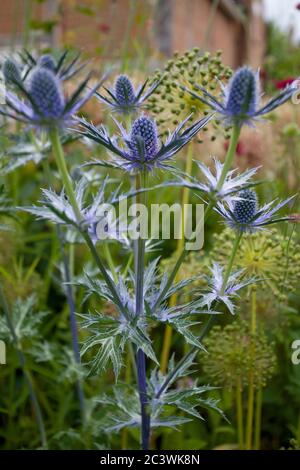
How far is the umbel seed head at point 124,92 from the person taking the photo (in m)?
1.04

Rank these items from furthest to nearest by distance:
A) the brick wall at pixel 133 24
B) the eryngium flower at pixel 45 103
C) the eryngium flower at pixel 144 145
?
1. the brick wall at pixel 133 24
2. the eryngium flower at pixel 144 145
3. the eryngium flower at pixel 45 103

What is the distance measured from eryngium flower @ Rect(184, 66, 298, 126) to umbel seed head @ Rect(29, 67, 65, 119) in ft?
0.70

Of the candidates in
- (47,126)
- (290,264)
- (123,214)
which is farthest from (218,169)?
(290,264)

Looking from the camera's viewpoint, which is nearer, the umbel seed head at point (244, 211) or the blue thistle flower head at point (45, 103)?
the blue thistle flower head at point (45, 103)

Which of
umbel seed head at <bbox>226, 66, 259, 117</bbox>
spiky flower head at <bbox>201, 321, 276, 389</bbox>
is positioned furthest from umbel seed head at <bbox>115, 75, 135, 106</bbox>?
spiky flower head at <bbox>201, 321, 276, 389</bbox>

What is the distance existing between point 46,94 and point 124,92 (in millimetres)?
295

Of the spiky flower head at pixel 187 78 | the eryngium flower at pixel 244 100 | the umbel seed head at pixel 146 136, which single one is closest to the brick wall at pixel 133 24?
the spiky flower head at pixel 187 78

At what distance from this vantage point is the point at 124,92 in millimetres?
Answer: 1036

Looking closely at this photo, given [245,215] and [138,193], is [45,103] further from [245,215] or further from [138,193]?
[245,215]

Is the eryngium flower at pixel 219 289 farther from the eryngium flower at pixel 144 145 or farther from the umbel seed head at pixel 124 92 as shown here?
the umbel seed head at pixel 124 92

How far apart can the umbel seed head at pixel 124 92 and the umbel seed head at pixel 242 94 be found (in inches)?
9.9

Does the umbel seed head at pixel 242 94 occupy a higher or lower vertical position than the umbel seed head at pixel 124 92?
lower

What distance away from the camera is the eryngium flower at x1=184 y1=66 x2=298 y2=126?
812 mm
